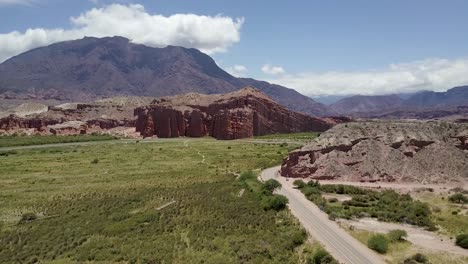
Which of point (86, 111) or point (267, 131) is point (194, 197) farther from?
point (86, 111)

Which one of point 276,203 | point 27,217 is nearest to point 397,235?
point 276,203

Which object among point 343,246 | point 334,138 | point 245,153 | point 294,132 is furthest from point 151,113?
point 343,246

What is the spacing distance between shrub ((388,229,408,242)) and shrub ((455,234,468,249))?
429 centimetres

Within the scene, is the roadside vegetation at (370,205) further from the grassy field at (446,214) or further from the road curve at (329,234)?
the road curve at (329,234)

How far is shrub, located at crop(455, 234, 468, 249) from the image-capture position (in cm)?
3888

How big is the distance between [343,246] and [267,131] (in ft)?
397

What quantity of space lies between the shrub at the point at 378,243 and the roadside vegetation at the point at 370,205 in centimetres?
832

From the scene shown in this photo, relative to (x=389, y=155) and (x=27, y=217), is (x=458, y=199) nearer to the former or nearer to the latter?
(x=389, y=155)

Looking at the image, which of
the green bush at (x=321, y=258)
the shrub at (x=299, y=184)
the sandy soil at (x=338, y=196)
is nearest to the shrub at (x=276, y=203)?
the sandy soil at (x=338, y=196)

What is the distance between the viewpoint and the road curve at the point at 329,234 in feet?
118

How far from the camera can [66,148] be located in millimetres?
124062

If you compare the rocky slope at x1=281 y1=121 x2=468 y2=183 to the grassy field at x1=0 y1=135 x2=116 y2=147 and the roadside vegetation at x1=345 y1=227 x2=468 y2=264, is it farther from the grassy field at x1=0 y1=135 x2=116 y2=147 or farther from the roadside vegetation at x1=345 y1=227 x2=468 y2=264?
the grassy field at x1=0 y1=135 x2=116 y2=147

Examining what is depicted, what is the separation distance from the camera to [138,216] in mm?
50031

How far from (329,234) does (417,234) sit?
9.03 m
